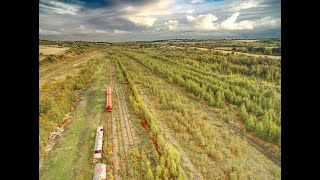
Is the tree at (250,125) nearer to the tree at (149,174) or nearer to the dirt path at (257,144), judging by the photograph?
the dirt path at (257,144)

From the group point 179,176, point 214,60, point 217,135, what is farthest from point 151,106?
point 214,60

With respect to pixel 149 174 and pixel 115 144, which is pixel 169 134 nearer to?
pixel 115 144

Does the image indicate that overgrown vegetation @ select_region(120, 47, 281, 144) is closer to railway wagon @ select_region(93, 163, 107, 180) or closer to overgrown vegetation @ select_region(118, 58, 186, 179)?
overgrown vegetation @ select_region(118, 58, 186, 179)

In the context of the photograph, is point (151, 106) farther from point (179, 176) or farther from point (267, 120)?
point (179, 176)

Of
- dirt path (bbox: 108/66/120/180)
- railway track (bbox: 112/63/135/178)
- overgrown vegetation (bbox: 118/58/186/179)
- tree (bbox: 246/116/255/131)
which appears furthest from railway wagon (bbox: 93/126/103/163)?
tree (bbox: 246/116/255/131)

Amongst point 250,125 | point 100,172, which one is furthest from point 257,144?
point 100,172

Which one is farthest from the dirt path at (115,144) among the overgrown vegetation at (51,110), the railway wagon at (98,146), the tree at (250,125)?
the tree at (250,125)

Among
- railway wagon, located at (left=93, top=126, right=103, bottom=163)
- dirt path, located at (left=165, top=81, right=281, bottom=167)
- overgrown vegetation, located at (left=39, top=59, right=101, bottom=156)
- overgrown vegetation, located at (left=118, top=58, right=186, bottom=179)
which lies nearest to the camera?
overgrown vegetation, located at (left=118, top=58, right=186, bottom=179)

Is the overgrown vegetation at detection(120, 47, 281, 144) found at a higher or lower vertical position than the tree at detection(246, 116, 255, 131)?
higher
